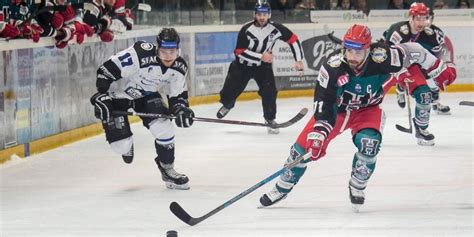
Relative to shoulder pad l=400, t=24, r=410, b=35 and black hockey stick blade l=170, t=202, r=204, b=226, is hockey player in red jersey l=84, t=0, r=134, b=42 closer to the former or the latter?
shoulder pad l=400, t=24, r=410, b=35

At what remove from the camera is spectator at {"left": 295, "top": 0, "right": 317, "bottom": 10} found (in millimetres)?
13461

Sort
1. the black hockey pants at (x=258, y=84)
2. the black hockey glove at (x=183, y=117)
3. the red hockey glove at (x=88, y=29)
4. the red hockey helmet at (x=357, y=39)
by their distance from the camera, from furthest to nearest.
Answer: the black hockey pants at (x=258, y=84) < the red hockey glove at (x=88, y=29) < the black hockey glove at (x=183, y=117) < the red hockey helmet at (x=357, y=39)

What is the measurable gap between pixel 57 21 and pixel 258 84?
85.2 inches

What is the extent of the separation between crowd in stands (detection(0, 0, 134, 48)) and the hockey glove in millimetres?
3043

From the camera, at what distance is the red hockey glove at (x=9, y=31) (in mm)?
7820

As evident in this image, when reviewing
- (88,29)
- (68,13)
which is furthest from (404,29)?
(68,13)

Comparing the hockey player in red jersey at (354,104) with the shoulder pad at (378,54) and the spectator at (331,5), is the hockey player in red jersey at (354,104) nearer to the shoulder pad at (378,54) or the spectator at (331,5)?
the shoulder pad at (378,54)

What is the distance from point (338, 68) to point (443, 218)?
2.99 feet

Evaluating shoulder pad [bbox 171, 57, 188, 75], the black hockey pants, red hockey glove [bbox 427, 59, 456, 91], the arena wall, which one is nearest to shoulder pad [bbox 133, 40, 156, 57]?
shoulder pad [bbox 171, 57, 188, 75]

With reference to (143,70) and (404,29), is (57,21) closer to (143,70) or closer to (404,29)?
(143,70)

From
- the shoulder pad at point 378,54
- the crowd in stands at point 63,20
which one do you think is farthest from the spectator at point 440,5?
the shoulder pad at point 378,54

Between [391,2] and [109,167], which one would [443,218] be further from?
[391,2]

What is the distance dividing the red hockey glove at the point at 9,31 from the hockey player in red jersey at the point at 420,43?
9.54 ft

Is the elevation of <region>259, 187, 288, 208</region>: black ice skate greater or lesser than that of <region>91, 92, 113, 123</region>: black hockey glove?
lesser
